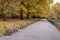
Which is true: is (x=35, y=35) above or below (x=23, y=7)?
above

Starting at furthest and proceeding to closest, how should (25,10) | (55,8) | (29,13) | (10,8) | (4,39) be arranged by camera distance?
(55,8) < (29,13) < (25,10) < (10,8) < (4,39)

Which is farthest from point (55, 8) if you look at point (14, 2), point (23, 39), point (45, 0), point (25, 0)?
point (23, 39)

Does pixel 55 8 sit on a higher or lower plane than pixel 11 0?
lower

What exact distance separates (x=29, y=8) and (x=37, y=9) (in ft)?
11.6

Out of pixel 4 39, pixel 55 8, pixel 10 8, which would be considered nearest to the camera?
pixel 4 39

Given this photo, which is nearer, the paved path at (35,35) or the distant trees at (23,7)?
the paved path at (35,35)

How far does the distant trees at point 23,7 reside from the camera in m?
40.9

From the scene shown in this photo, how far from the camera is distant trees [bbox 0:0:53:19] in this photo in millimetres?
40875

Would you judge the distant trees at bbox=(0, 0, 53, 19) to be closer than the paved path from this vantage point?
No

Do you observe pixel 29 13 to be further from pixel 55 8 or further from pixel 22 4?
pixel 55 8

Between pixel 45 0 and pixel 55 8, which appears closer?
pixel 45 0

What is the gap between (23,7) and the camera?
54.9 metres

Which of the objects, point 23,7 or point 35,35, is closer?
point 35,35

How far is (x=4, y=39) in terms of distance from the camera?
15242 mm
